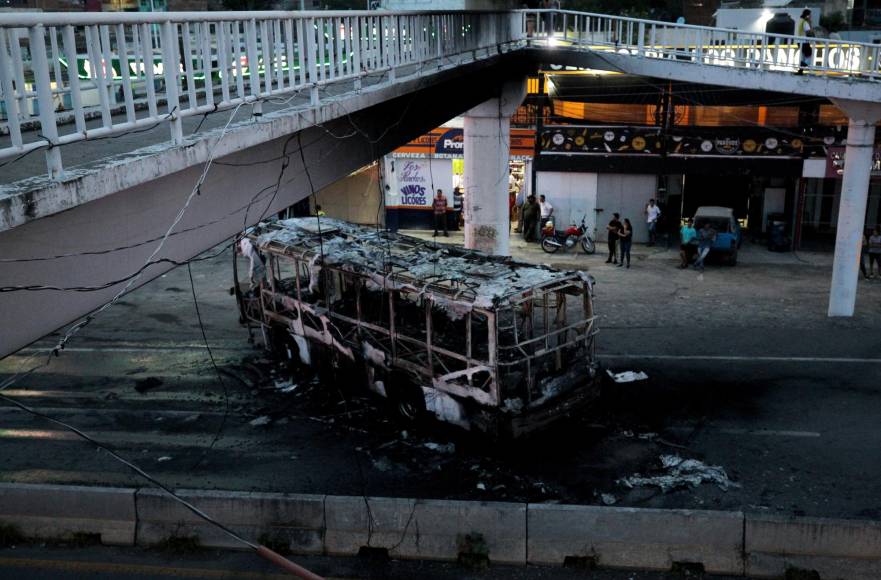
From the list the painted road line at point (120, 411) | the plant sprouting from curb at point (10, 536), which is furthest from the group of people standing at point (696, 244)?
the plant sprouting from curb at point (10, 536)

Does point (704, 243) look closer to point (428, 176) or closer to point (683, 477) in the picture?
point (428, 176)

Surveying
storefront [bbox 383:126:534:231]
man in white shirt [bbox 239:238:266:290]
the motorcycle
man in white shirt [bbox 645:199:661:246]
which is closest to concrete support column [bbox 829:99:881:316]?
man in white shirt [bbox 645:199:661:246]

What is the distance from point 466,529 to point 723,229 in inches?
666

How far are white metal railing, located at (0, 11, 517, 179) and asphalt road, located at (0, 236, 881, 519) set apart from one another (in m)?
4.98

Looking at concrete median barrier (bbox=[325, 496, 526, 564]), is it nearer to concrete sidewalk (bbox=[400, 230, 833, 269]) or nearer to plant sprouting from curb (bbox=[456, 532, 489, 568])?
plant sprouting from curb (bbox=[456, 532, 489, 568])

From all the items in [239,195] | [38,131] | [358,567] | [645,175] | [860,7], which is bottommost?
[358,567]

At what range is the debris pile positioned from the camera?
11.0 metres

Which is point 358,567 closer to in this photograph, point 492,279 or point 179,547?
point 179,547

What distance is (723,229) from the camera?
2391 centimetres

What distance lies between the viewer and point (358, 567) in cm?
952

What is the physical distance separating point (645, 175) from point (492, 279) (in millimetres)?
15260

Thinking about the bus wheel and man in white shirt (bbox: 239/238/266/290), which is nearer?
the bus wheel

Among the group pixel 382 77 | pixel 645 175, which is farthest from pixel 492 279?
pixel 645 175

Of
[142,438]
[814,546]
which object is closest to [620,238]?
[142,438]
